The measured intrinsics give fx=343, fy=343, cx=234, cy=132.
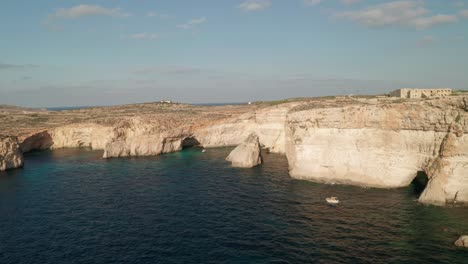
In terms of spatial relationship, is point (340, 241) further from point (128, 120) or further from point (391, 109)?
point (128, 120)

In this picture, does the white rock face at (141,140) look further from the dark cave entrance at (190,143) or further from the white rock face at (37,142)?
the white rock face at (37,142)

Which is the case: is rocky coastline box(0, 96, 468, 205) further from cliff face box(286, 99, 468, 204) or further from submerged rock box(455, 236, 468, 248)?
submerged rock box(455, 236, 468, 248)

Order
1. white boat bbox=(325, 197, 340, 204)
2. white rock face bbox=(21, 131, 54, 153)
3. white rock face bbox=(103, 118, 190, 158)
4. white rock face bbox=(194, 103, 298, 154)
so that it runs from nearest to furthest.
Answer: white boat bbox=(325, 197, 340, 204) < white rock face bbox=(103, 118, 190, 158) < white rock face bbox=(194, 103, 298, 154) < white rock face bbox=(21, 131, 54, 153)

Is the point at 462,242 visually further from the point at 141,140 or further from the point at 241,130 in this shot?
the point at 241,130

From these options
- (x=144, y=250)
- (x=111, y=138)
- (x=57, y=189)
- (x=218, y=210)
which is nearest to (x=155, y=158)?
(x=111, y=138)

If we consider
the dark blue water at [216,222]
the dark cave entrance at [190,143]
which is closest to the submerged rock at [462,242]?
the dark blue water at [216,222]

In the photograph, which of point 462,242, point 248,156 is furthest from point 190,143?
point 462,242

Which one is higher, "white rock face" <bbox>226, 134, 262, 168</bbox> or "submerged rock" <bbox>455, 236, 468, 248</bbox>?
"white rock face" <bbox>226, 134, 262, 168</bbox>

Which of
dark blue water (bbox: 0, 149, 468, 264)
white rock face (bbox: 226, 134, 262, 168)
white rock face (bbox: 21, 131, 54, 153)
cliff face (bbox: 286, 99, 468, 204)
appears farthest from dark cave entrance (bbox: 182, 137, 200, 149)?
cliff face (bbox: 286, 99, 468, 204)
